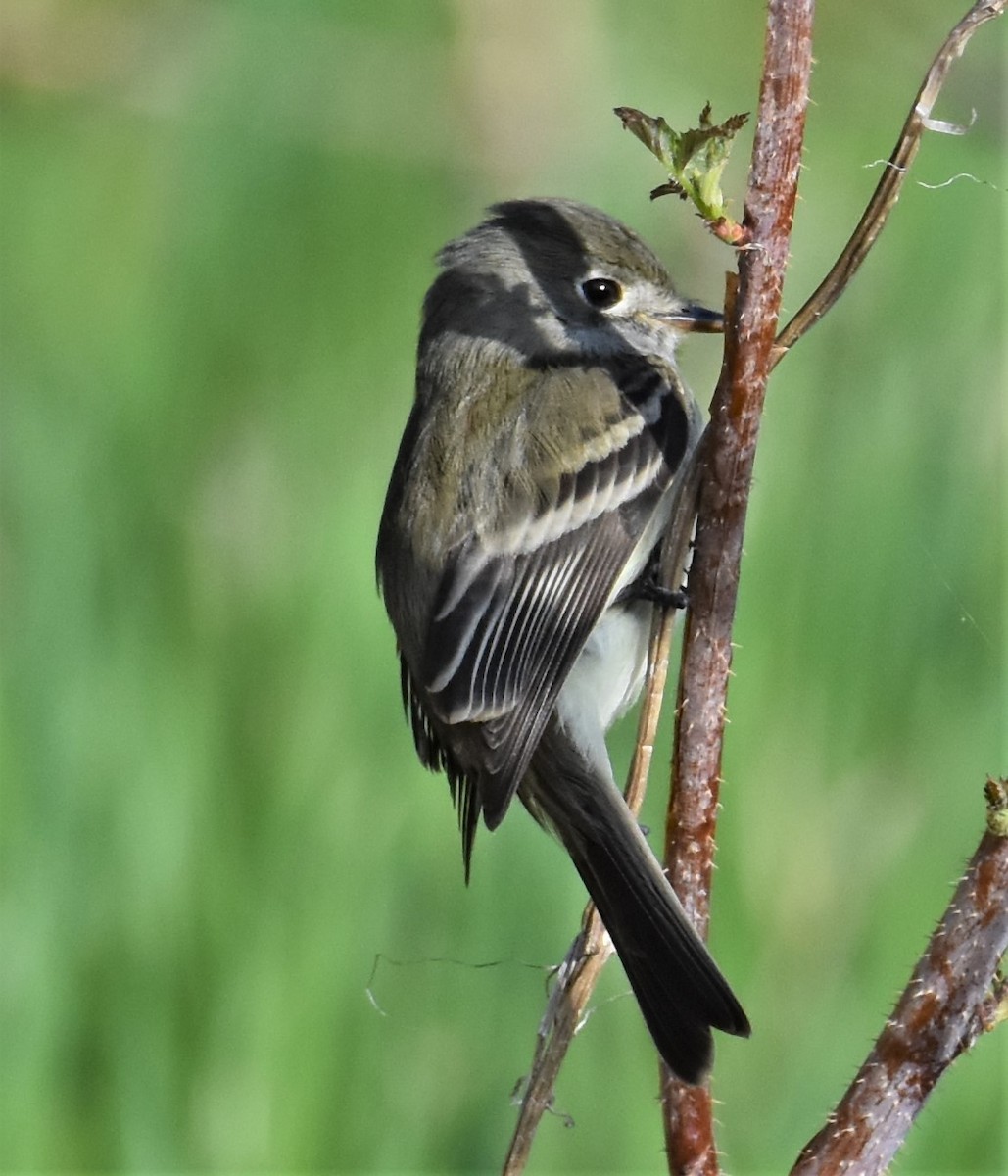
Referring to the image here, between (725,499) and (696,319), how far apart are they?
1290mm

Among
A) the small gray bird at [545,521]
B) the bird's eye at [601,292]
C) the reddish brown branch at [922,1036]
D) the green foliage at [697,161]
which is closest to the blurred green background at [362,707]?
the small gray bird at [545,521]

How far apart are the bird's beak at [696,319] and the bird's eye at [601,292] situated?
9 cm

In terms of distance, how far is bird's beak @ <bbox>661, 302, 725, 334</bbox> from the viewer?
289 cm

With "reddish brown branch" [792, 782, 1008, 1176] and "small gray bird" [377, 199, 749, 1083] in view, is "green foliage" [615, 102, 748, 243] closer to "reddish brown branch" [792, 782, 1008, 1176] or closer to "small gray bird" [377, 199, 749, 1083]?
"reddish brown branch" [792, 782, 1008, 1176]

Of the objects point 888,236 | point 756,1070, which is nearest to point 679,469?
point 756,1070

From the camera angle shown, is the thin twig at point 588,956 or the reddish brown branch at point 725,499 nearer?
the reddish brown branch at point 725,499

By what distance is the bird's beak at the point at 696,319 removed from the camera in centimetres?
289

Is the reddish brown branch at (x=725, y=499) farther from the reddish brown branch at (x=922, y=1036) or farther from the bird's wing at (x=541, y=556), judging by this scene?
the bird's wing at (x=541, y=556)

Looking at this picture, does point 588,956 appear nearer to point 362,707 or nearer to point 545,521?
point 545,521

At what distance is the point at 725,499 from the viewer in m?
1.67

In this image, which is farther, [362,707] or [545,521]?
[362,707]

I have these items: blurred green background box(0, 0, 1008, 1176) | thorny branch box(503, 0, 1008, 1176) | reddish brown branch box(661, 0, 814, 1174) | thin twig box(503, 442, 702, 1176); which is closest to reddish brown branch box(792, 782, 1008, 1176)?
thorny branch box(503, 0, 1008, 1176)

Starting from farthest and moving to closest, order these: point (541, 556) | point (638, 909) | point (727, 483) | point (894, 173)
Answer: point (541, 556), point (638, 909), point (727, 483), point (894, 173)

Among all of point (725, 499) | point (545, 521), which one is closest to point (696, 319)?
point (545, 521)
